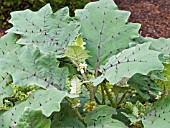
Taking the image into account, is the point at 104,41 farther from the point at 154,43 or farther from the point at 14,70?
the point at 14,70

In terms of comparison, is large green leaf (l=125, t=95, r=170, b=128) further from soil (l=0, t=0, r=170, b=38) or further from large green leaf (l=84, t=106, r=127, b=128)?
soil (l=0, t=0, r=170, b=38)

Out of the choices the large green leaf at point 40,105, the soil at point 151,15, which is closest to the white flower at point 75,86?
the large green leaf at point 40,105

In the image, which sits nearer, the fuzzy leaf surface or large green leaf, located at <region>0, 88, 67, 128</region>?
large green leaf, located at <region>0, 88, 67, 128</region>

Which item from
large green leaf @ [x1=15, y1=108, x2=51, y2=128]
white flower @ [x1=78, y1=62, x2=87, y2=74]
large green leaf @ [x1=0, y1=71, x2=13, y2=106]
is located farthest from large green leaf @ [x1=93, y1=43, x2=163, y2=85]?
large green leaf @ [x1=0, y1=71, x2=13, y2=106]

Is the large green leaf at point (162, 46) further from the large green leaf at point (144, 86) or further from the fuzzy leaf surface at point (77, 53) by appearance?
the fuzzy leaf surface at point (77, 53)

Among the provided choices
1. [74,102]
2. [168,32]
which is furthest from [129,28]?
[168,32]

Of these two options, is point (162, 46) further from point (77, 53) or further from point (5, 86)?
point (5, 86)
